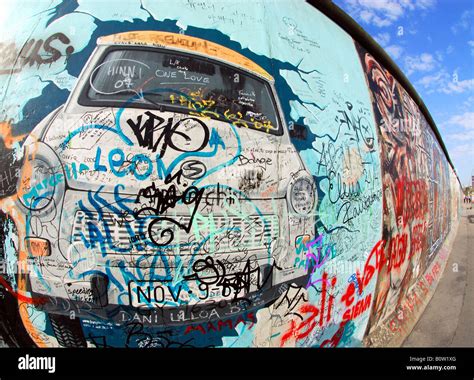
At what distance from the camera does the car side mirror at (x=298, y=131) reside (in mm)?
2731

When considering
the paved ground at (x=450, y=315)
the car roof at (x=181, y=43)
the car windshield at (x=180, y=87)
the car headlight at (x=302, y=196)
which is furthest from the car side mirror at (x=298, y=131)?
the paved ground at (x=450, y=315)

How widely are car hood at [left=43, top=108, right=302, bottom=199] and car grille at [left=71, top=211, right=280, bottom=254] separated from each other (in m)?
0.29

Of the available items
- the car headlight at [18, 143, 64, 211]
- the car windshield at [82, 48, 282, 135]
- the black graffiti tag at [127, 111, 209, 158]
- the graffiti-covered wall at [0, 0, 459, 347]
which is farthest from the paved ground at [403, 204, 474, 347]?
the car headlight at [18, 143, 64, 211]

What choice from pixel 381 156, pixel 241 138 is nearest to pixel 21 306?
pixel 241 138

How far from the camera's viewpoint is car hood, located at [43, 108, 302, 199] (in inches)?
89.0

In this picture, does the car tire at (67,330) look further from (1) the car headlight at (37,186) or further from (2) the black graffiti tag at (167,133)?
(2) the black graffiti tag at (167,133)

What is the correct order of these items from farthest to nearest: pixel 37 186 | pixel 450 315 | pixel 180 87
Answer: pixel 450 315 < pixel 180 87 < pixel 37 186

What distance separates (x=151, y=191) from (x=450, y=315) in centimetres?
691

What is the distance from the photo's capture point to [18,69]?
244cm

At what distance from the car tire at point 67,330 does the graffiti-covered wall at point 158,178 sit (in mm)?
16

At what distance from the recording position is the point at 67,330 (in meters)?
2.35

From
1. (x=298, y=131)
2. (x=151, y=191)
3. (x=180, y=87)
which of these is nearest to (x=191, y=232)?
(x=151, y=191)

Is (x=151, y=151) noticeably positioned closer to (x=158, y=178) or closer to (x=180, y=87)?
(x=158, y=178)
